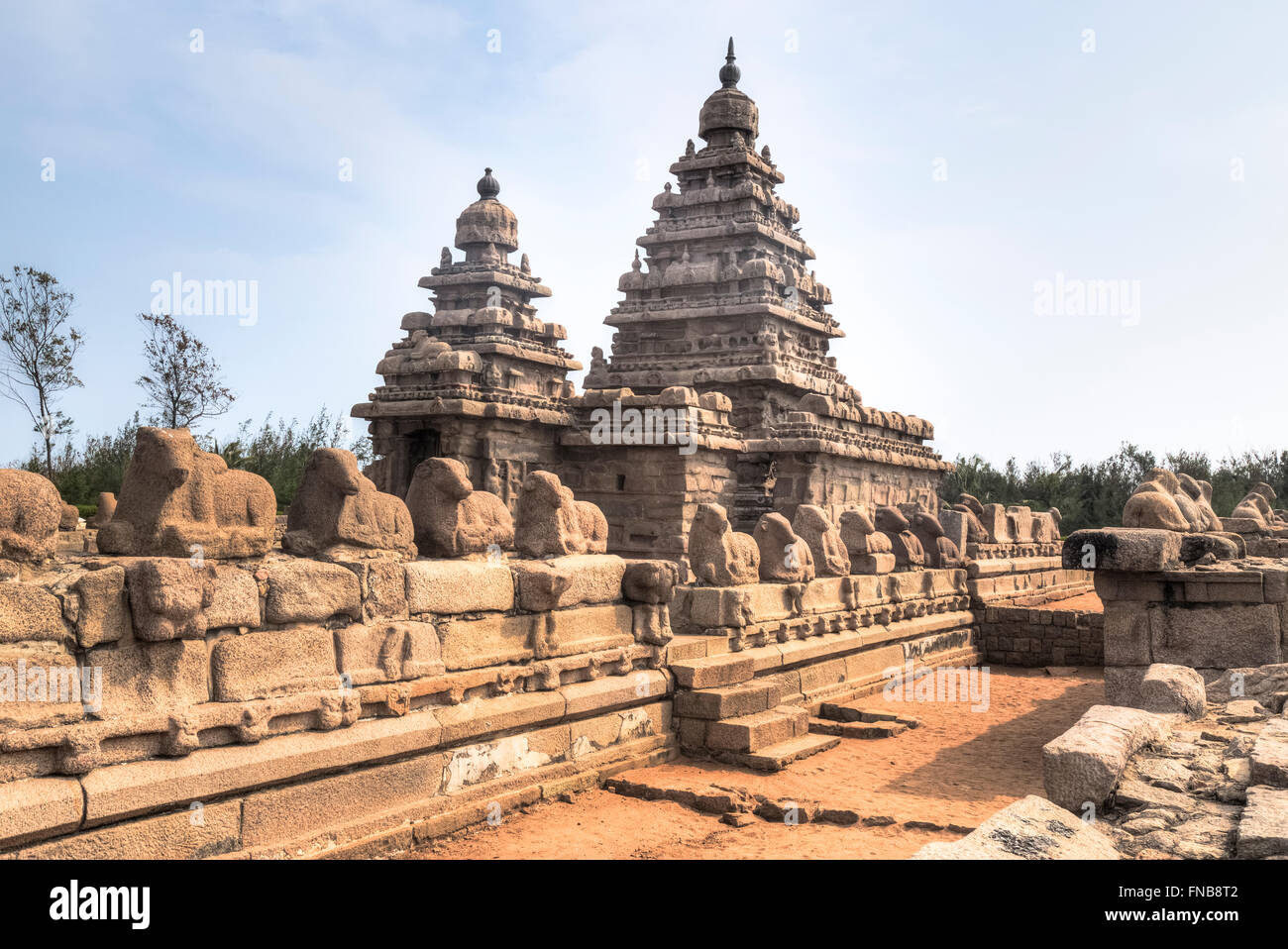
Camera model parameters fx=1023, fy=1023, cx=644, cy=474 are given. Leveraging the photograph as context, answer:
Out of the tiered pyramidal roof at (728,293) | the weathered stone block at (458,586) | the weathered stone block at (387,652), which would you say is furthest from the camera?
the tiered pyramidal roof at (728,293)

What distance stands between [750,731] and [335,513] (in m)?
2.99

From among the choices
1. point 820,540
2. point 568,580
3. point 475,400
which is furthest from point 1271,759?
point 475,400

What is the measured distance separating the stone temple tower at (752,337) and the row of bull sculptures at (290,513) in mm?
10154

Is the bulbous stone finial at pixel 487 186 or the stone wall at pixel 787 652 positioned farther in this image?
the bulbous stone finial at pixel 487 186

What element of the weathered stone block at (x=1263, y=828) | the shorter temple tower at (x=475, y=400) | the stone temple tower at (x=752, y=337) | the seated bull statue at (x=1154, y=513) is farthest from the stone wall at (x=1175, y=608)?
the shorter temple tower at (x=475, y=400)

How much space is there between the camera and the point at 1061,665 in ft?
38.8

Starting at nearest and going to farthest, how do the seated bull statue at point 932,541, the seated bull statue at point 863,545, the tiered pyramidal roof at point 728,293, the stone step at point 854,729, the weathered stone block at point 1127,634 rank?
the weathered stone block at point 1127,634 < the stone step at point 854,729 < the seated bull statue at point 863,545 < the seated bull statue at point 932,541 < the tiered pyramidal roof at point 728,293

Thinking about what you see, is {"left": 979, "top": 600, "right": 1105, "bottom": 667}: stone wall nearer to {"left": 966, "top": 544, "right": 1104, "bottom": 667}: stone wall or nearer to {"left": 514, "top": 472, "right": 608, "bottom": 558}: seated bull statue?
{"left": 966, "top": 544, "right": 1104, "bottom": 667}: stone wall

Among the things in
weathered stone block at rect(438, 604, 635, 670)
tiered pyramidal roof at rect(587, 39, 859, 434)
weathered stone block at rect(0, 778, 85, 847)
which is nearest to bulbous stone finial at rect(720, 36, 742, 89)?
tiered pyramidal roof at rect(587, 39, 859, 434)

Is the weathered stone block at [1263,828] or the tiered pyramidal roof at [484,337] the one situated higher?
the tiered pyramidal roof at [484,337]

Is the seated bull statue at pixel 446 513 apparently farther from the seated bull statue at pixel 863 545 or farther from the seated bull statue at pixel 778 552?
the seated bull statue at pixel 863 545

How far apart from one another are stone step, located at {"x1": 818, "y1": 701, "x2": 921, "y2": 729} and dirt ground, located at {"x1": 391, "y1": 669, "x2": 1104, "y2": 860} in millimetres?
136

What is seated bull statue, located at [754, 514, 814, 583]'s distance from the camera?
823 centimetres

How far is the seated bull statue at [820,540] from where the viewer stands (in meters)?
9.09
